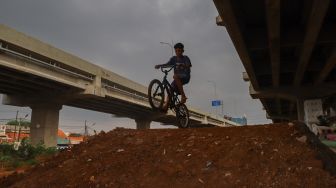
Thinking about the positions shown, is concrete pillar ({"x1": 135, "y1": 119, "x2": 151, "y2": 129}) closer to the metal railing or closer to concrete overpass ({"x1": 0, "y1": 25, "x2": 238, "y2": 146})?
concrete overpass ({"x1": 0, "y1": 25, "x2": 238, "y2": 146})

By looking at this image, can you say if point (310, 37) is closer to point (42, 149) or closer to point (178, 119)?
point (178, 119)

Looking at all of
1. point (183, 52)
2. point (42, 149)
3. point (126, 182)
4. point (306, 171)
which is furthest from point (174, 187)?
point (42, 149)

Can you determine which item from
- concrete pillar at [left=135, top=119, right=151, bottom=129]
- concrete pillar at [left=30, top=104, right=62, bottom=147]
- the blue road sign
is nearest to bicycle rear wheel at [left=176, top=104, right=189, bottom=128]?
concrete pillar at [left=30, top=104, right=62, bottom=147]

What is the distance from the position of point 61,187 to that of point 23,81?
98.6ft

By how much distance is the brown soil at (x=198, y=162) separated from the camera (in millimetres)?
5070

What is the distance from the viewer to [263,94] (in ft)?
104

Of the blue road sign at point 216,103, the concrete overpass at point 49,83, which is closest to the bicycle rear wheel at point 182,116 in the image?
the concrete overpass at point 49,83

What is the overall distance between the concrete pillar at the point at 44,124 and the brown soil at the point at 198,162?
3291 centimetres

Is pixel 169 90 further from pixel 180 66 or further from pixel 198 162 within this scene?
pixel 198 162

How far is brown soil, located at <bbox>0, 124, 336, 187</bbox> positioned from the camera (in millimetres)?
5070

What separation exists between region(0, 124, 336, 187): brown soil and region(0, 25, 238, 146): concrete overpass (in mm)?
23284

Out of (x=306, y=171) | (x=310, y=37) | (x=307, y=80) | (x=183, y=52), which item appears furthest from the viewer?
(x=307, y=80)

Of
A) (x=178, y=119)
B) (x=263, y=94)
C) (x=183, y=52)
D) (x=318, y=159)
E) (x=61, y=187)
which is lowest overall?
(x=61, y=187)

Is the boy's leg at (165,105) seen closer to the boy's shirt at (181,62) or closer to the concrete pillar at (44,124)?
the boy's shirt at (181,62)
